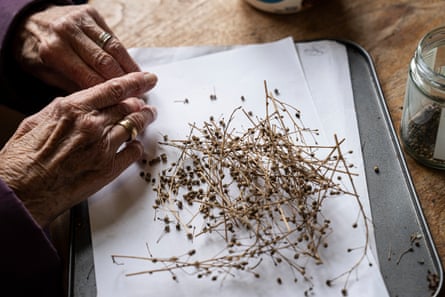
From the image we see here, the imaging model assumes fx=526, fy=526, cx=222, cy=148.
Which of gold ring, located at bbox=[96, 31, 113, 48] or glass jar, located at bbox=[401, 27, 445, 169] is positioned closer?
glass jar, located at bbox=[401, 27, 445, 169]

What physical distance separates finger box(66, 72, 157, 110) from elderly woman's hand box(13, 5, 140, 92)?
5 cm

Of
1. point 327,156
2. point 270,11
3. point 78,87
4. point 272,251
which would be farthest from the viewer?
point 270,11

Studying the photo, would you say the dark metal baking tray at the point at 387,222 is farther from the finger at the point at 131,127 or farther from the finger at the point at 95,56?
the finger at the point at 95,56

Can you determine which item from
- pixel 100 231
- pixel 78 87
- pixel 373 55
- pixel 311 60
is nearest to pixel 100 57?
pixel 78 87

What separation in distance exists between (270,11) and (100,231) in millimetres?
645

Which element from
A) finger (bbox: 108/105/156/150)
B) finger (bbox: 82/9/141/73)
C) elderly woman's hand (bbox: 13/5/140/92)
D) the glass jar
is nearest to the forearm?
elderly woman's hand (bbox: 13/5/140/92)

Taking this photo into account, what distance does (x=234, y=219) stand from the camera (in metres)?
0.96

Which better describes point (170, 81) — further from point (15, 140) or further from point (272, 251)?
point (272, 251)

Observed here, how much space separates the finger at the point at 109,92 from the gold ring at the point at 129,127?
0.13ft

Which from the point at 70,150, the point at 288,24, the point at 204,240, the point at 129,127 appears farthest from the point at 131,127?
the point at 288,24

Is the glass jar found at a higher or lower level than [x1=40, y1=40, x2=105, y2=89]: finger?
lower

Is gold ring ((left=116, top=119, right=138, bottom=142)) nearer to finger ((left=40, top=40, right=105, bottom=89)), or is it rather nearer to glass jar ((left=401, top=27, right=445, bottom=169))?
finger ((left=40, top=40, right=105, bottom=89))

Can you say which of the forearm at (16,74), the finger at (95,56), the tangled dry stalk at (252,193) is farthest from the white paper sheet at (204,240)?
the forearm at (16,74)

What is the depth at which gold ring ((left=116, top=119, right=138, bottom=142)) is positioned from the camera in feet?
3.39
